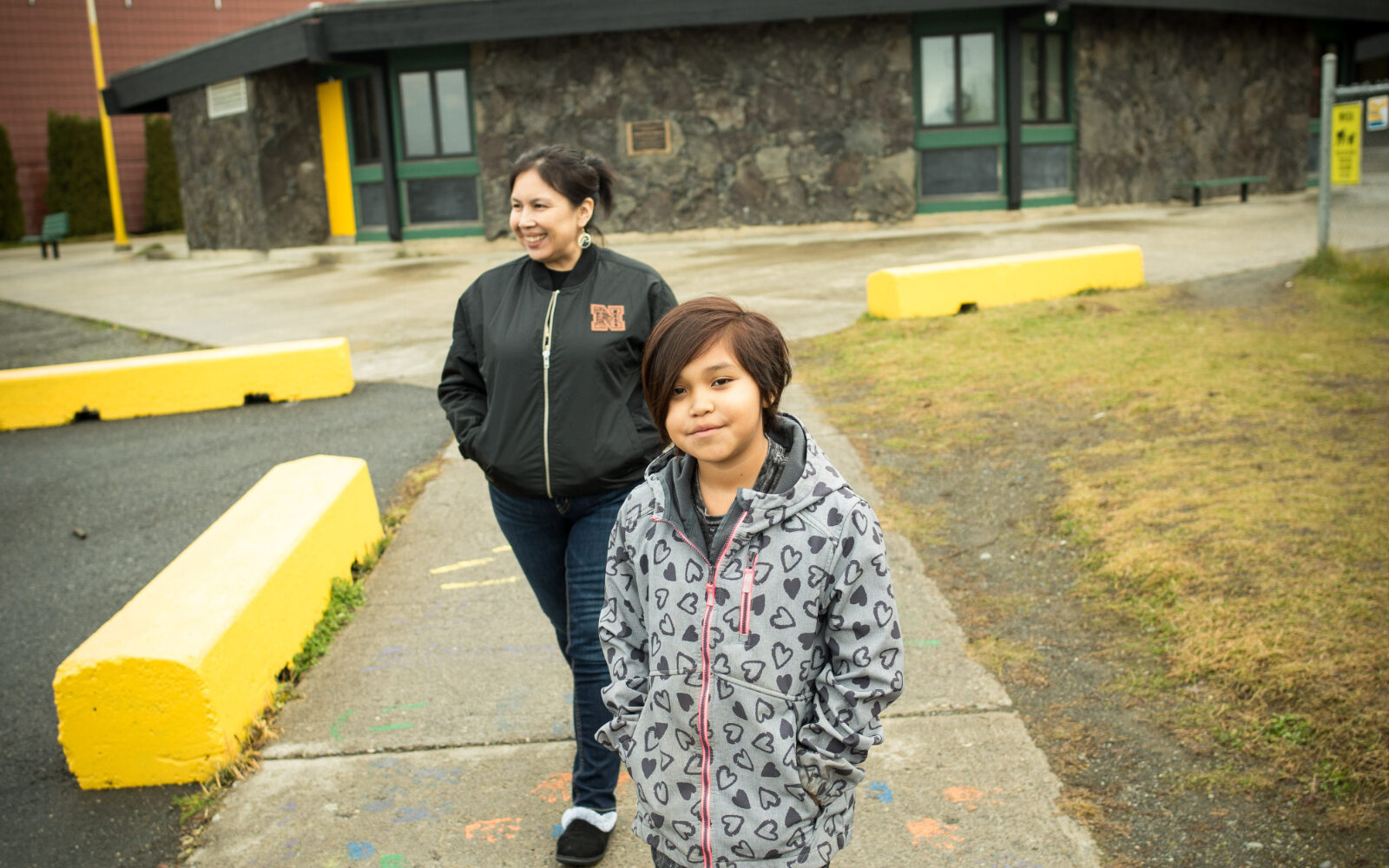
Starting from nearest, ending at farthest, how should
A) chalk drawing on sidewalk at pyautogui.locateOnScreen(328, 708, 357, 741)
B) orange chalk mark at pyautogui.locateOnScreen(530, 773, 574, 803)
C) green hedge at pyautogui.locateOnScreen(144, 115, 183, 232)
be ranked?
orange chalk mark at pyautogui.locateOnScreen(530, 773, 574, 803)
chalk drawing on sidewalk at pyautogui.locateOnScreen(328, 708, 357, 741)
green hedge at pyautogui.locateOnScreen(144, 115, 183, 232)

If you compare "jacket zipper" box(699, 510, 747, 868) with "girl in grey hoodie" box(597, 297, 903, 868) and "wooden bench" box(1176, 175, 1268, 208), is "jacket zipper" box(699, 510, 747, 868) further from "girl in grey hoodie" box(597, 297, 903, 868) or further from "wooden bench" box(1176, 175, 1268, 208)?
"wooden bench" box(1176, 175, 1268, 208)

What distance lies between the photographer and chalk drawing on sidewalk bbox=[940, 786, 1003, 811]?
124 inches

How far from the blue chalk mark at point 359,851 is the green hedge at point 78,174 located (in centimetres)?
3422

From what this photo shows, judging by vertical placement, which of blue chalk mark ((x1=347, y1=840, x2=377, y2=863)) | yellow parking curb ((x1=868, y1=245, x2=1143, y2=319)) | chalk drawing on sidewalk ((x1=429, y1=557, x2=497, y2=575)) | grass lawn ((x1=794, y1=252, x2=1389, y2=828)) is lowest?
blue chalk mark ((x1=347, y1=840, x2=377, y2=863))

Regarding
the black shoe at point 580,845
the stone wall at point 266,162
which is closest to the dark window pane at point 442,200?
the stone wall at point 266,162

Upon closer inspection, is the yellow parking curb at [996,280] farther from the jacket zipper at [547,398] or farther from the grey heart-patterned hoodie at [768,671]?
the grey heart-patterned hoodie at [768,671]

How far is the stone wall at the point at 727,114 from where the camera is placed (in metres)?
18.2

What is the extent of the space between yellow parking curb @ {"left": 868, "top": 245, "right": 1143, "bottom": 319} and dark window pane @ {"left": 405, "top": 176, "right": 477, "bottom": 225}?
10801mm

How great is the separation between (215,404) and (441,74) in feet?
38.0

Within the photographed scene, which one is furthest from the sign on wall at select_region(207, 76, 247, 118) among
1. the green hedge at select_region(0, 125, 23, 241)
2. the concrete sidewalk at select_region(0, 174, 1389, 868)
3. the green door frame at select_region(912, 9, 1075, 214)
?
the concrete sidewalk at select_region(0, 174, 1389, 868)

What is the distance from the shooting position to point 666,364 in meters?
2.09

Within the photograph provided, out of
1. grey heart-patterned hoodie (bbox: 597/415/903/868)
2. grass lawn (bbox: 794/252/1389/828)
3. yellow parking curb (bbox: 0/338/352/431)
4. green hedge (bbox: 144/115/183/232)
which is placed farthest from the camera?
green hedge (bbox: 144/115/183/232)

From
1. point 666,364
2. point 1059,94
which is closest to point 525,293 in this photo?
point 666,364

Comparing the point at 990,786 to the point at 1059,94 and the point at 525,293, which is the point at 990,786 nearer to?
the point at 525,293
